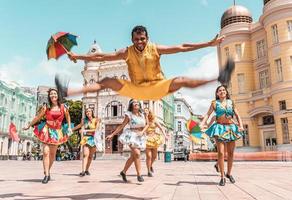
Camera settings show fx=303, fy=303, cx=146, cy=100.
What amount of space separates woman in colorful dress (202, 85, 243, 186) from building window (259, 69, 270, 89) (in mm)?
27947

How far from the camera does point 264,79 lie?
33438 mm

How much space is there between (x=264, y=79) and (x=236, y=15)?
9177 millimetres

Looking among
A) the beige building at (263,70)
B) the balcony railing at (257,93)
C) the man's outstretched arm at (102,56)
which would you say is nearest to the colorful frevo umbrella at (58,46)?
the man's outstretched arm at (102,56)

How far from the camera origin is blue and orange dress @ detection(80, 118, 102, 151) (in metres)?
9.56

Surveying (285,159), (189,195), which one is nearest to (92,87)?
(189,195)

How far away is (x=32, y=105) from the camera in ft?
212

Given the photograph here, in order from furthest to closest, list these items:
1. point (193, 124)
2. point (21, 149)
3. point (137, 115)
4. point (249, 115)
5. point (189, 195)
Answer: point (21, 149) → point (249, 115) → point (193, 124) → point (137, 115) → point (189, 195)

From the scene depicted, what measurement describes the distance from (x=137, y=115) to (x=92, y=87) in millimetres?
3425

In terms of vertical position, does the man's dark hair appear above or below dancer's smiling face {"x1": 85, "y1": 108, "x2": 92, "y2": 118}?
above

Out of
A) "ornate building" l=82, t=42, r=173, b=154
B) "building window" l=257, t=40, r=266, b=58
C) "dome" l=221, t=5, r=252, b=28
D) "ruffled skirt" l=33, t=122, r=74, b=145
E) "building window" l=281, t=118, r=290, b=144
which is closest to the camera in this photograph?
"ruffled skirt" l=33, t=122, r=74, b=145

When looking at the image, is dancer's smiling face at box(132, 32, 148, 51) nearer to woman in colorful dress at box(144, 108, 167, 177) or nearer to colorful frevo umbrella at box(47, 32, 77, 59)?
colorful frevo umbrella at box(47, 32, 77, 59)

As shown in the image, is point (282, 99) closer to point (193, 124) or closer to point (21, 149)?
point (193, 124)

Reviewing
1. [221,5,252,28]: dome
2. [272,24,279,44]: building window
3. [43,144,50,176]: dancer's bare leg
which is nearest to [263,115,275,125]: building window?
[272,24,279,44]: building window

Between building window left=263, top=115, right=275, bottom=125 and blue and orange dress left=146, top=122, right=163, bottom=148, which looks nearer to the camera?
blue and orange dress left=146, top=122, right=163, bottom=148
